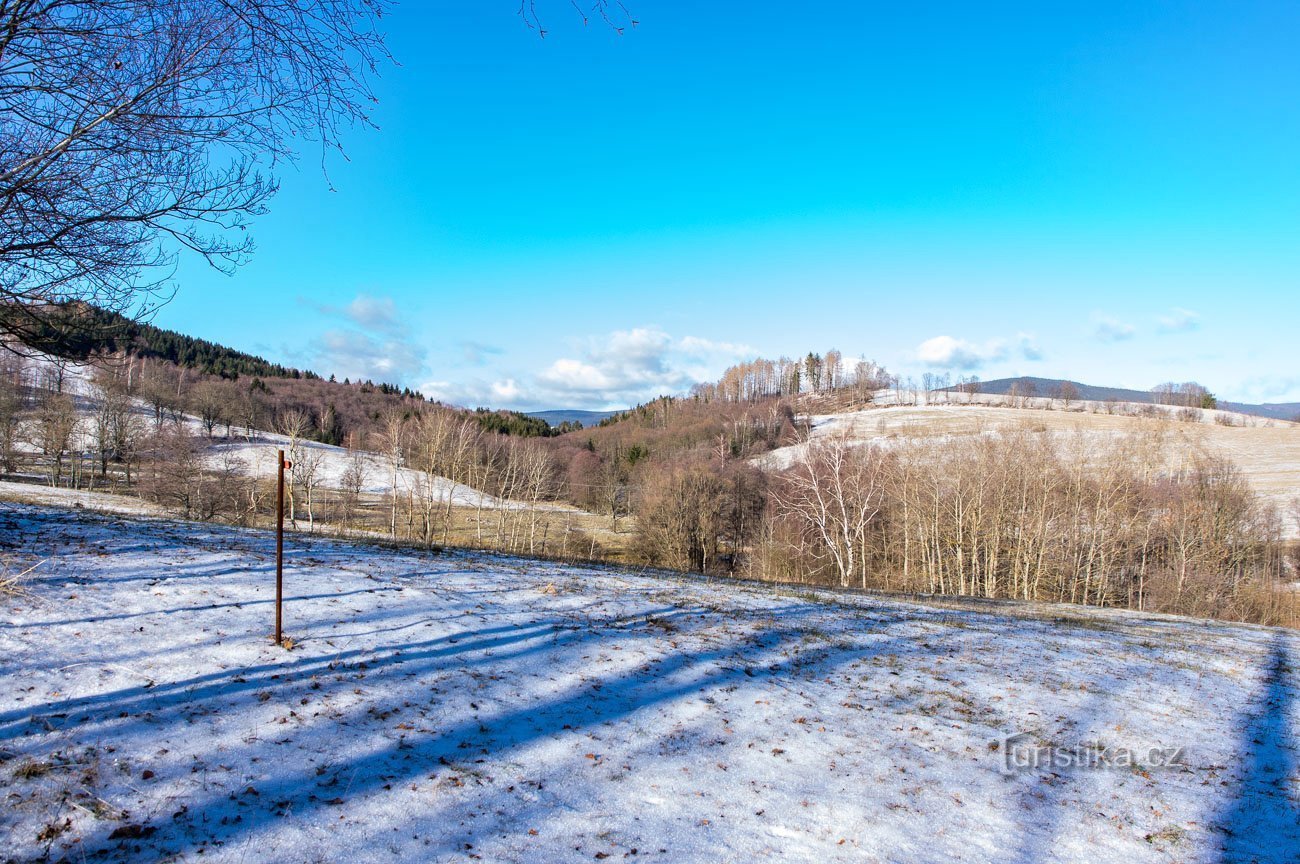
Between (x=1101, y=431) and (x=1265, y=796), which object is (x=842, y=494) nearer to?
(x=1265, y=796)

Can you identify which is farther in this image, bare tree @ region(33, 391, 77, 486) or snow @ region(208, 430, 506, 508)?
snow @ region(208, 430, 506, 508)

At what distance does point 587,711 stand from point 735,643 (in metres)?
3.29

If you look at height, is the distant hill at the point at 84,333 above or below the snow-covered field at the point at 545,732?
above

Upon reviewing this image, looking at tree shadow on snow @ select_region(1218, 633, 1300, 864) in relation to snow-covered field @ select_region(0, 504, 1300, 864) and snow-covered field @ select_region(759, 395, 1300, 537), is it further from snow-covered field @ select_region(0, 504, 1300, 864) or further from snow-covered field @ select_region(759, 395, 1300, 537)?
snow-covered field @ select_region(759, 395, 1300, 537)

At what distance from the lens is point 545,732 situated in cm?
552

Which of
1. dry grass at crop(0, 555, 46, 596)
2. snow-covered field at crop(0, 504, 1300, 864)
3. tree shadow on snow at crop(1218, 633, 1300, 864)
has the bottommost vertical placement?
tree shadow on snow at crop(1218, 633, 1300, 864)

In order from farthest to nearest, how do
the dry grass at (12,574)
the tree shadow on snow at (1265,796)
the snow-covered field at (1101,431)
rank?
the snow-covered field at (1101,431) → the dry grass at (12,574) → the tree shadow on snow at (1265,796)

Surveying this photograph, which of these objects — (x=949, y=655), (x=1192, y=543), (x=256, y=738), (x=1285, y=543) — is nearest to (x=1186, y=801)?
(x=949, y=655)

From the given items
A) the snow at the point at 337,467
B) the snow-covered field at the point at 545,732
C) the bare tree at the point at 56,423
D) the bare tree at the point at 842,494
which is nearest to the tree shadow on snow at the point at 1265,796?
the snow-covered field at the point at 545,732

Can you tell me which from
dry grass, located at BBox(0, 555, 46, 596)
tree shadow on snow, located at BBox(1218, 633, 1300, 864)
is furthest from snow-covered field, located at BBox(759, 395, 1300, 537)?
dry grass, located at BBox(0, 555, 46, 596)

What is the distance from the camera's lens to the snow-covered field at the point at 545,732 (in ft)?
13.2

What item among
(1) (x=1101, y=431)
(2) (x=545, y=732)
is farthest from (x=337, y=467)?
(1) (x=1101, y=431)

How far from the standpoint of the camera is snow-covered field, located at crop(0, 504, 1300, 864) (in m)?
4.03

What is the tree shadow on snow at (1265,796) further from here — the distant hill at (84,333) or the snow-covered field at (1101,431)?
the snow-covered field at (1101,431)
